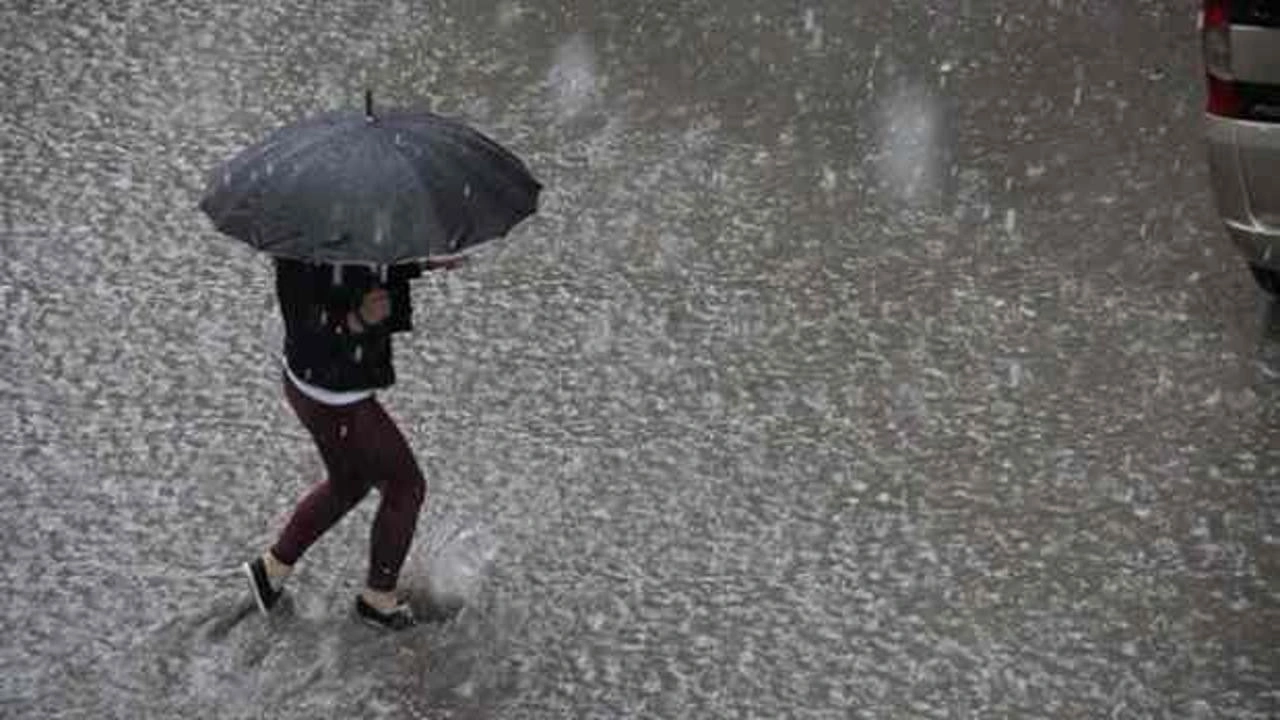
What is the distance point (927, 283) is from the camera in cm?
835

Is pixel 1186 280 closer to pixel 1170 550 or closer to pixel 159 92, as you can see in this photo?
pixel 1170 550

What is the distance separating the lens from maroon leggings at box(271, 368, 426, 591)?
6047 mm

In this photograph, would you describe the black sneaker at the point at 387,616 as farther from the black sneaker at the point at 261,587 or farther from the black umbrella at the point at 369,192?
the black umbrella at the point at 369,192

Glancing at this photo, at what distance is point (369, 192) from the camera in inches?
224

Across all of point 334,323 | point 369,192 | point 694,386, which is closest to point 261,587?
point 334,323

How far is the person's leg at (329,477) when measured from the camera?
603cm

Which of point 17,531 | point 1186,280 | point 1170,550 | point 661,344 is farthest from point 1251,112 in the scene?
point 17,531

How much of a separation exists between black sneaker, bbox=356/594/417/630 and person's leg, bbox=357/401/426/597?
2cm

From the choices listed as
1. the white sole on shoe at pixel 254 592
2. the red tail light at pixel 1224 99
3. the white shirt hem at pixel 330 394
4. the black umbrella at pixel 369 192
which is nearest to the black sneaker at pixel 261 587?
the white sole on shoe at pixel 254 592

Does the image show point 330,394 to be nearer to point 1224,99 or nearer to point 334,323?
point 334,323

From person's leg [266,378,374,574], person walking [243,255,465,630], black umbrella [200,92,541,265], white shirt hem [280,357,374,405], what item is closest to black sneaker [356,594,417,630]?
person walking [243,255,465,630]

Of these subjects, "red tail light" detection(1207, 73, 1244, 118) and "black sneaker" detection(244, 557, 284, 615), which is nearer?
"black sneaker" detection(244, 557, 284, 615)

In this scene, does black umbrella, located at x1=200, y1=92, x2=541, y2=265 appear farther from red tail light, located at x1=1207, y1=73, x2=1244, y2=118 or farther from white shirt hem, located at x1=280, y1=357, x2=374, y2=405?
red tail light, located at x1=1207, y1=73, x2=1244, y2=118

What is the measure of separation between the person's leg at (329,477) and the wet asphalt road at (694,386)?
0.86ft
